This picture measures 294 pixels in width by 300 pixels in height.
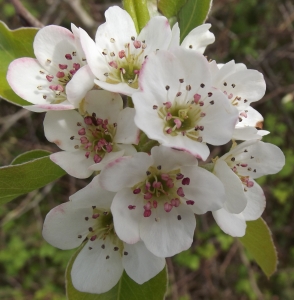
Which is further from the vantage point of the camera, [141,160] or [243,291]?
[243,291]

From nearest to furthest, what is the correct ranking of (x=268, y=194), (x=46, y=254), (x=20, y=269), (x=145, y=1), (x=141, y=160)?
(x=141, y=160) → (x=145, y=1) → (x=46, y=254) → (x=20, y=269) → (x=268, y=194)

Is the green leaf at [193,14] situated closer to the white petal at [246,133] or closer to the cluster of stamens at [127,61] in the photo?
the cluster of stamens at [127,61]

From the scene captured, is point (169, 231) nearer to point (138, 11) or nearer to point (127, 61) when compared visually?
point (127, 61)

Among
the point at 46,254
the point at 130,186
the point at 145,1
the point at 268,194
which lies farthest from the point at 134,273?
the point at 268,194

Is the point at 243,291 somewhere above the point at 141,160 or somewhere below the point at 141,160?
below

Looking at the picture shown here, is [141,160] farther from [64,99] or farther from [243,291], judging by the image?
[243,291]

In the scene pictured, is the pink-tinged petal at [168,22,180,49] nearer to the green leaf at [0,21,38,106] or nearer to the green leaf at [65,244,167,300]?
the green leaf at [0,21,38,106]

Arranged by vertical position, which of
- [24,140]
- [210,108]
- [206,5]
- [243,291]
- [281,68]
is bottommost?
[243,291]
